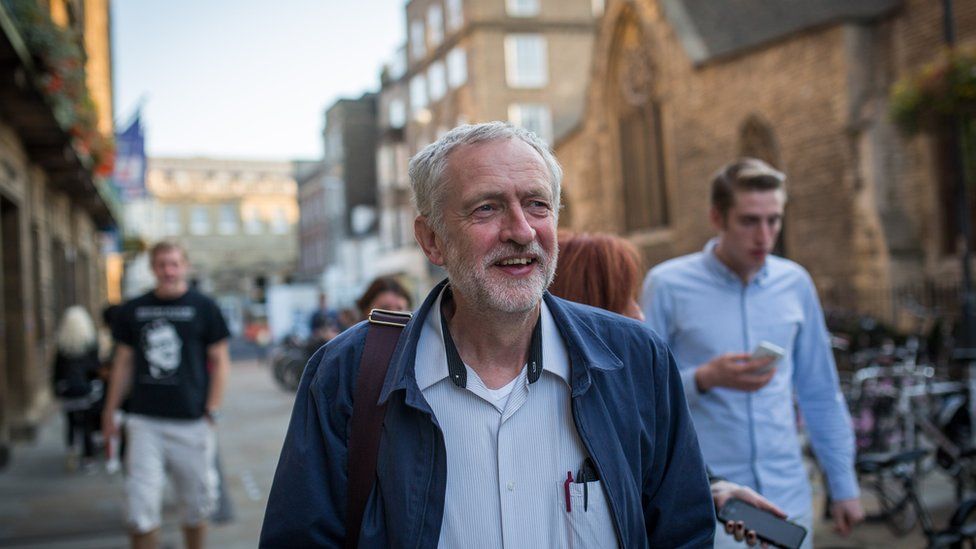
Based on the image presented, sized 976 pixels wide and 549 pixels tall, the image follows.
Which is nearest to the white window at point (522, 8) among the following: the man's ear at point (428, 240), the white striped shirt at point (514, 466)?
the man's ear at point (428, 240)

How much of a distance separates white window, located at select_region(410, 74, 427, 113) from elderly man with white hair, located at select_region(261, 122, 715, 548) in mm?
45738

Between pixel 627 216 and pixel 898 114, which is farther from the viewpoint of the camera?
pixel 627 216

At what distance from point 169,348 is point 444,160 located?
4.27m

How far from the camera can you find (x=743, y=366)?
3068 millimetres

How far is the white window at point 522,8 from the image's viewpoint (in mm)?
41406

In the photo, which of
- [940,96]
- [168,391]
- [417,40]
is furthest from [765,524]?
[417,40]

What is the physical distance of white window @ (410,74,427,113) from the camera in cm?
4706

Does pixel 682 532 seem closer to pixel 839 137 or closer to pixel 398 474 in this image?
pixel 398 474

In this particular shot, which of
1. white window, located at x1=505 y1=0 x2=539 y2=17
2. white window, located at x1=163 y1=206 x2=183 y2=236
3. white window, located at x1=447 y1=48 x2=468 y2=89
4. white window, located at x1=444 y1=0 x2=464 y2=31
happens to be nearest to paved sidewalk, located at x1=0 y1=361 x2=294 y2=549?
white window, located at x1=447 y1=48 x2=468 y2=89

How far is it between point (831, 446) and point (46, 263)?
49.4 feet

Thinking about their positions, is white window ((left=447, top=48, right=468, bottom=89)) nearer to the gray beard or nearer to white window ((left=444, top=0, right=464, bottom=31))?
white window ((left=444, top=0, right=464, bottom=31))

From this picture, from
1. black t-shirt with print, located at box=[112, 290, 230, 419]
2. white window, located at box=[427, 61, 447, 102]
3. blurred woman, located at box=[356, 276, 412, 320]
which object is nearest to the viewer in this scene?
blurred woman, located at box=[356, 276, 412, 320]

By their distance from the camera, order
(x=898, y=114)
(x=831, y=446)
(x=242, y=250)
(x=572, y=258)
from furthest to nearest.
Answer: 1. (x=242, y=250)
2. (x=898, y=114)
3. (x=831, y=446)
4. (x=572, y=258)

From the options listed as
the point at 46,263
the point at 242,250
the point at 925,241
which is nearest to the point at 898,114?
the point at 925,241
